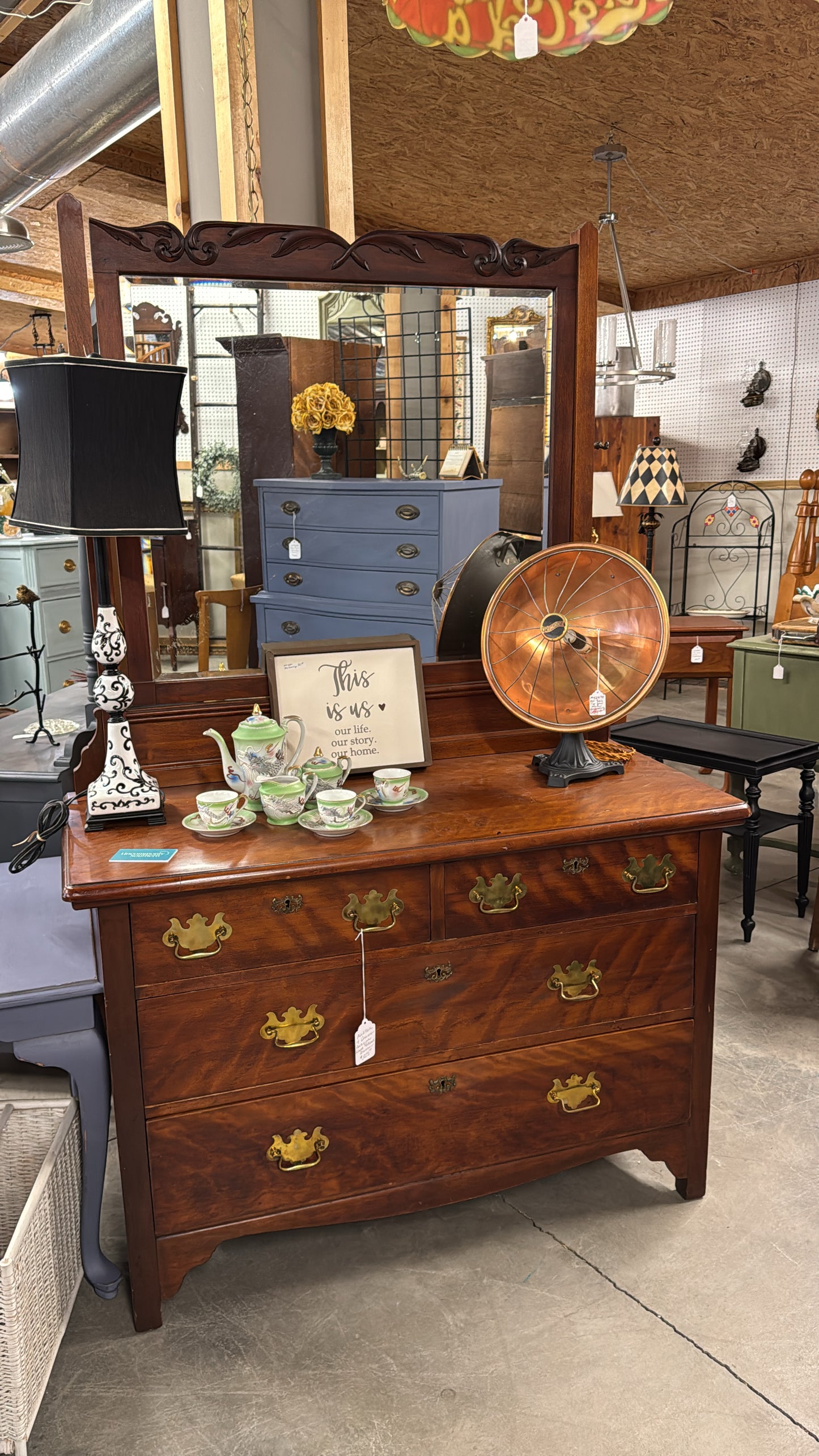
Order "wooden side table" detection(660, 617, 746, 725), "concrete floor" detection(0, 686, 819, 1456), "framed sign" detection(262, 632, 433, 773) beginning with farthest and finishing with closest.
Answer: "wooden side table" detection(660, 617, 746, 725), "framed sign" detection(262, 632, 433, 773), "concrete floor" detection(0, 686, 819, 1456)

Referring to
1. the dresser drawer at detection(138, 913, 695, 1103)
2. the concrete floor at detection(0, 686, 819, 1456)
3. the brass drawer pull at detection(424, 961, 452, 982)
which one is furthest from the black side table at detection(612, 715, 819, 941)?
the brass drawer pull at detection(424, 961, 452, 982)

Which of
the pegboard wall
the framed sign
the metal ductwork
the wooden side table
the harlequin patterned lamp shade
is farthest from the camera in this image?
the pegboard wall

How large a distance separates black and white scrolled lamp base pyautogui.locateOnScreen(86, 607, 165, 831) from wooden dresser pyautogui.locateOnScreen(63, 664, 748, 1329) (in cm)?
6

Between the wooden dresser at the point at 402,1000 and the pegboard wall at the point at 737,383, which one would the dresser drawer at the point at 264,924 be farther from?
the pegboard wall at the point at 737,383

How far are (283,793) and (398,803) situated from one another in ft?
0.80

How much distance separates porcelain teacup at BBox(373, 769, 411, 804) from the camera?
6.99 ft

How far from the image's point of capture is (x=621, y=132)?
4.92m

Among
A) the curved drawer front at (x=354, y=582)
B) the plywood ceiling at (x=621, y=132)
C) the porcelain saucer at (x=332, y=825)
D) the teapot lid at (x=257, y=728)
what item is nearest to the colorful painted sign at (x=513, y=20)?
the curved drawer front at (x=354, y=582)

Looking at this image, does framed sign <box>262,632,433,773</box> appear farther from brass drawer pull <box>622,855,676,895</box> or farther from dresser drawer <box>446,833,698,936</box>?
brass drawer pull <box>622,855,676,895</box>

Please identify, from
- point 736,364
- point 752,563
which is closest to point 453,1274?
point 752,563

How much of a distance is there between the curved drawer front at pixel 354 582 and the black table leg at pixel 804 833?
2.10 metres

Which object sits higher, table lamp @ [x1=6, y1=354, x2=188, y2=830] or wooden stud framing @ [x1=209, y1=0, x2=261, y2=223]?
wooden stud framing @ [x1=209, y1=0, x2=261, y2=223]

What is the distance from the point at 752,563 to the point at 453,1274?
21.4ft

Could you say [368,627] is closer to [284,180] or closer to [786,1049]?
[284,180]
